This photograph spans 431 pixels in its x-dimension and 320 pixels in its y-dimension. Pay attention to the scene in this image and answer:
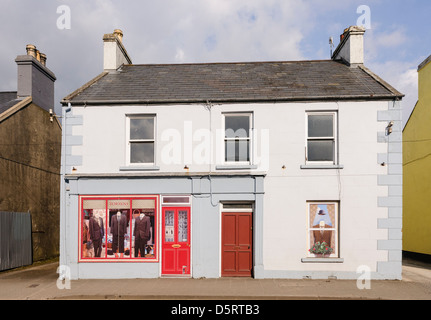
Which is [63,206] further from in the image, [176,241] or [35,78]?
[35,78]

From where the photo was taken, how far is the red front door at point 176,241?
40.7 ft

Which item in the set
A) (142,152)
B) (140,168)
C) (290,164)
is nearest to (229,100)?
(290,164)

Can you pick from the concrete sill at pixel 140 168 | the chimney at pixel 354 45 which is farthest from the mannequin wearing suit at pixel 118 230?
the chimney at pixel 354 45

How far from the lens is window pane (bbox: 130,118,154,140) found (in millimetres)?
13030

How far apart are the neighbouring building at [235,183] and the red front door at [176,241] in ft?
0.12

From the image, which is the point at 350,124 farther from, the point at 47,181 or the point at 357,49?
the point at 47,181

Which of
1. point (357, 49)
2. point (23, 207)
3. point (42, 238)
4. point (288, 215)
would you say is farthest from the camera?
point (42, 238)

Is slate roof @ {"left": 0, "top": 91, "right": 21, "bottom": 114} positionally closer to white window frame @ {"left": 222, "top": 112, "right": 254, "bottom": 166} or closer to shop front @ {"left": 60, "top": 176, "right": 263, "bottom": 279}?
shop front @ {"left": 60, "top": 176, "right": 263, "bottom": 279}

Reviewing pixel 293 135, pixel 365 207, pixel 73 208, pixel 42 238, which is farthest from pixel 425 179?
pixel 42 238

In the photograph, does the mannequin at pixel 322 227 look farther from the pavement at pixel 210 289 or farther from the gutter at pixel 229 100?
the gutter at pixel 229 100

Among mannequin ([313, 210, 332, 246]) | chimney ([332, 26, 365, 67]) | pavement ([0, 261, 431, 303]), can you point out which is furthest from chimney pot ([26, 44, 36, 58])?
mannequin ([313, 210, 332, 246])

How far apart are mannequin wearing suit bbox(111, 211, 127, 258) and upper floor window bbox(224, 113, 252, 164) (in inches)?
169

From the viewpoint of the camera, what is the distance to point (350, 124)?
12445mm

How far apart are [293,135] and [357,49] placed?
5172 millimetres
